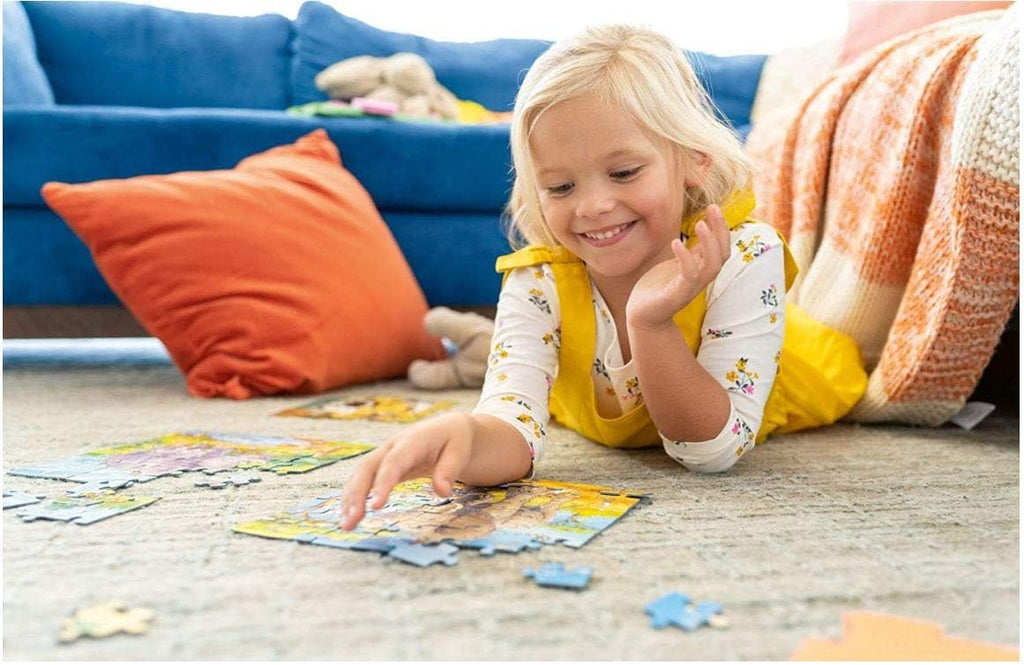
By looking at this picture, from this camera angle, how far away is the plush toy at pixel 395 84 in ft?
7.95

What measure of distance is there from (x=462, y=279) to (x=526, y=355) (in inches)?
41.2

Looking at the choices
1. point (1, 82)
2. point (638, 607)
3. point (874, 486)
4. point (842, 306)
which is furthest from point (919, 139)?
point (1, 82)

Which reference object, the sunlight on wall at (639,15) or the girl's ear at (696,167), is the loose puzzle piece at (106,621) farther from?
the sunlight on wall at (639,15)

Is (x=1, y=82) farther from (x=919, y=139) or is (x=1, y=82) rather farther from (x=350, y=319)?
(x=919, y=139)

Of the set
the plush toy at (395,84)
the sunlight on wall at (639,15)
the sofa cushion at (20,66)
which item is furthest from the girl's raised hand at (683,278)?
the sunlight on wall at (639,15)

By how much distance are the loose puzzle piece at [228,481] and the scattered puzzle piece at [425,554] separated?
0.30m

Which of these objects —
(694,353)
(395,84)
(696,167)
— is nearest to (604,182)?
(696,167)

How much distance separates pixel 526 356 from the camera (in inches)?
44.4

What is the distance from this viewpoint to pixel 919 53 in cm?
146

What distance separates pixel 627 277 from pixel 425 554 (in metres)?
0.51

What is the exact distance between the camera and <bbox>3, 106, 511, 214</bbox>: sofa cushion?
6.30ft

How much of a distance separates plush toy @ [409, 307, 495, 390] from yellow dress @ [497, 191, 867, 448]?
39cm

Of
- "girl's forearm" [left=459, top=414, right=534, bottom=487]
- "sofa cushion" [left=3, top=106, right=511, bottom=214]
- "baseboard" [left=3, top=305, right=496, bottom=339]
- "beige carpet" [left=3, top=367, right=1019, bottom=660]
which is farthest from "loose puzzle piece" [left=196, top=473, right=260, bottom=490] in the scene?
"sofa cushion" [left=3, top=106, right=511, bottom=214]

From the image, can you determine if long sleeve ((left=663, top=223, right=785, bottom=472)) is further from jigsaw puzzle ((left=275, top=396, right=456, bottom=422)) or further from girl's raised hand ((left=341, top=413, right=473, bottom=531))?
jigsaw puzzle ((left=275, top=396, right=456, bottom=422))
